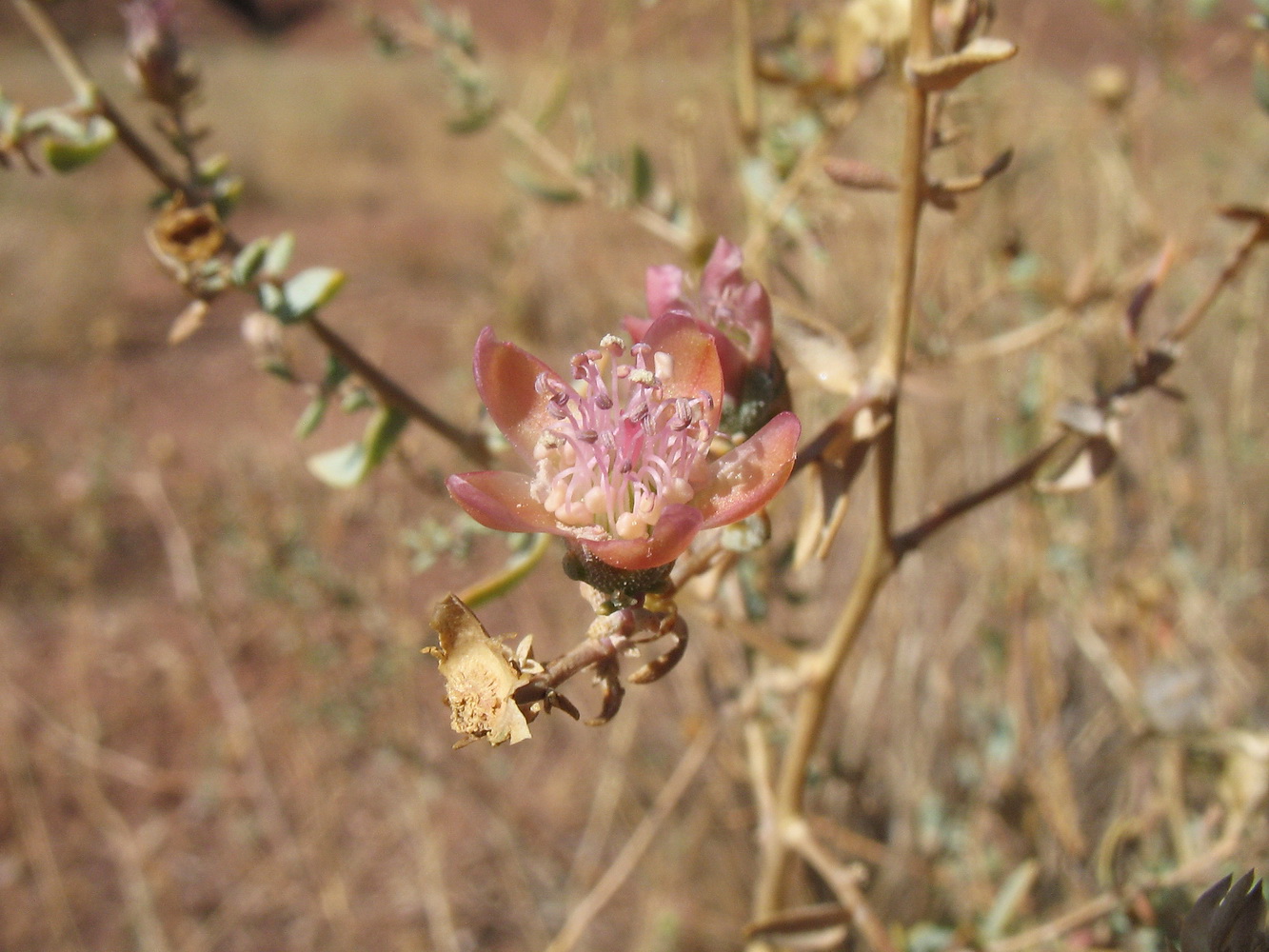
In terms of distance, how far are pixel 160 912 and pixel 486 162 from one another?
5917mm

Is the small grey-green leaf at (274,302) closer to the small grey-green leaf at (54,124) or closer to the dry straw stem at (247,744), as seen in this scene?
the small grey-green leaf at (54,124)

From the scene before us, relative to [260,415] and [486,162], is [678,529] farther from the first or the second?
[486,162]

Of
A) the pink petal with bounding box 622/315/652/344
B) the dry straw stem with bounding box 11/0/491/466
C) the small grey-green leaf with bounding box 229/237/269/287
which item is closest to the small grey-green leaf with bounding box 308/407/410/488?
the dry straw stem with bounding box 11/0/491/466

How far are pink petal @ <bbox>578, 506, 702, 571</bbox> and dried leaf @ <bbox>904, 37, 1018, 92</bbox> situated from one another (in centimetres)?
22

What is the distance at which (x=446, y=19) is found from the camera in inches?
39.2

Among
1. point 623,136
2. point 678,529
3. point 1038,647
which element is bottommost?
point 1038,647

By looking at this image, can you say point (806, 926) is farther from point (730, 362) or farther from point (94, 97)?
point (94, 97)

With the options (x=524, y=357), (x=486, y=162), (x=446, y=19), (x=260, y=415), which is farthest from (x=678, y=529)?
(x=486, y=162)

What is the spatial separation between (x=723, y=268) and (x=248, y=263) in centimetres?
30

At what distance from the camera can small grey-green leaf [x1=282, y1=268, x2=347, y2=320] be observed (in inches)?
23.1

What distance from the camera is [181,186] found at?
62 cm

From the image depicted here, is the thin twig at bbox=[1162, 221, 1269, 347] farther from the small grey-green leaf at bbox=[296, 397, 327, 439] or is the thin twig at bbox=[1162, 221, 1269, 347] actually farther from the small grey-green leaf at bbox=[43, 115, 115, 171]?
the small grey-green leaf at bbox=[43, 115, 115, 171]

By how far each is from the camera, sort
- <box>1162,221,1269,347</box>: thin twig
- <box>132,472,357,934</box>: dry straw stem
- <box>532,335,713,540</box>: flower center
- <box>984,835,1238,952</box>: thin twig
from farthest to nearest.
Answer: <box>132,472,357,934</box>: dry straw stem, <box>984,835,1238,952</box>: thin twig, <box>1162,221,1269,347</box>: thin twig, <box>532,335,713,540</box>: flower center

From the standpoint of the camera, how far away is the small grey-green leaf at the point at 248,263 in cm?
56
